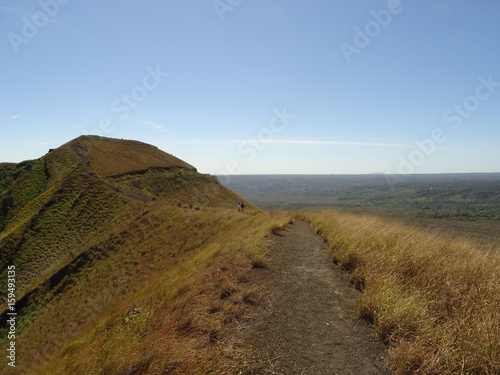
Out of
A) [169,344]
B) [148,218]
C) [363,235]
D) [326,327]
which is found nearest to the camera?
[169,344]

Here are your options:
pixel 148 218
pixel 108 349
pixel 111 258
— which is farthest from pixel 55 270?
pixel 108 349

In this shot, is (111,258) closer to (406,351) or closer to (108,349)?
(108,349)

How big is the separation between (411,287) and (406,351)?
2167 mm

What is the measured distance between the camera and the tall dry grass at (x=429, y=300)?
10.5 feet

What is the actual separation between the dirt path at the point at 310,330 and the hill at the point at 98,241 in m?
1.29

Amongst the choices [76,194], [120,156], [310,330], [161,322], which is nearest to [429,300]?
[310,330]

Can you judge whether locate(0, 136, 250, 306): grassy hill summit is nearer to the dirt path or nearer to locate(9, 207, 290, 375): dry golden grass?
locate(9, 207, 290, 375): dry golden grass

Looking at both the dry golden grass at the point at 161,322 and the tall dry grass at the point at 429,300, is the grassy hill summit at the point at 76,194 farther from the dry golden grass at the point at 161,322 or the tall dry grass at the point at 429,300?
the tall dry grass at the point at 429,300

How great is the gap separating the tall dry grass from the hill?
308 cm

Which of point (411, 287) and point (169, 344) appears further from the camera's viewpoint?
point (411, 287)

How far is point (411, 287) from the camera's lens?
5.23 metres

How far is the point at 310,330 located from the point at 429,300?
2.32m

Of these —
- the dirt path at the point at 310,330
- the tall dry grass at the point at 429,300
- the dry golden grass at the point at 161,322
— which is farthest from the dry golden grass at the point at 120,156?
the tall dry grass at the point at 429,300

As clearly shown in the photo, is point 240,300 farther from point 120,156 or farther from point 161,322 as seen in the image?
point 120,156
